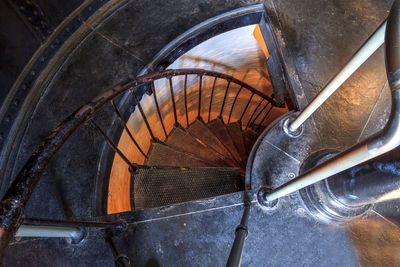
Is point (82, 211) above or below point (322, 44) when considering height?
below

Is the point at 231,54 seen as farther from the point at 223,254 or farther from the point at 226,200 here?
the point at 223,254

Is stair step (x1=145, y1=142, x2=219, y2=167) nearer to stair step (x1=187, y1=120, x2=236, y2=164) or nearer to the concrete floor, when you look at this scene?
stair step (x1=187, y1=120, x2=236, y2=164)

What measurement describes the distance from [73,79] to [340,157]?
2.91 m

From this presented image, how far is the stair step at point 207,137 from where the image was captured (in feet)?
17.4

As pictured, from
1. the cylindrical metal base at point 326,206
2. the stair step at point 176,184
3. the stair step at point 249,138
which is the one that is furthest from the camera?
the stair step at point 249,138

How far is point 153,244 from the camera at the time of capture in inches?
103

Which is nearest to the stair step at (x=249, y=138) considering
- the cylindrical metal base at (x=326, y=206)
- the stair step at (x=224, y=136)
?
the stair step at (x=224, y=136)

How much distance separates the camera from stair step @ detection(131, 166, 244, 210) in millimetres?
3514

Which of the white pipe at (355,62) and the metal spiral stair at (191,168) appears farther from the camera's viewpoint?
the metal spiral stair at (191,168)

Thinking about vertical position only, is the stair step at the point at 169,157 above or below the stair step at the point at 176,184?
above

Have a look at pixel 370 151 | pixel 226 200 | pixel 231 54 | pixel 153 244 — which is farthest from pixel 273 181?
pixel 231 54

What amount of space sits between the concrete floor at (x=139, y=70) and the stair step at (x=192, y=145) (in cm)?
177

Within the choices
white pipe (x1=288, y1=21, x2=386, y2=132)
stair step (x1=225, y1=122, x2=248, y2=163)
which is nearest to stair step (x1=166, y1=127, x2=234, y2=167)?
stair step (x1=225, y1=122, x2=248, y2=163)

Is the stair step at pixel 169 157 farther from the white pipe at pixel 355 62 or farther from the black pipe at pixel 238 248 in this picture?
the white pipe at pixel 355 62
